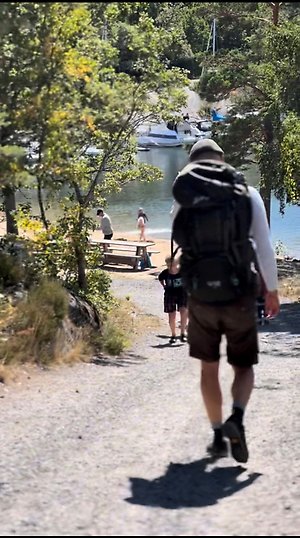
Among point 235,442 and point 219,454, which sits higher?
point 235,442

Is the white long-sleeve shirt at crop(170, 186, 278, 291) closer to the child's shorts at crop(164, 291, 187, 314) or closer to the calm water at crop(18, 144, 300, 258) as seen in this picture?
the child's shorts at crop(164, 291, 187, 314)

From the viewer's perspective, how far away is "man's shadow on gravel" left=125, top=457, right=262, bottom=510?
16.0 ft

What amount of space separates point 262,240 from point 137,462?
1.66 m

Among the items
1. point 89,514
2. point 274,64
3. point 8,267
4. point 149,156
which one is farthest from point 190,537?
point 149,156

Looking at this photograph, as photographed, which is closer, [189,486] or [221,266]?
[221,266]

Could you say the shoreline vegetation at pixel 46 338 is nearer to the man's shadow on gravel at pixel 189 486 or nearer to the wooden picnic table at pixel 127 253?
the man's shadow on gravel at pixel 189 486

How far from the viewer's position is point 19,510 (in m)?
4.99

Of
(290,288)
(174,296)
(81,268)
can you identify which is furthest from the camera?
(290,288)

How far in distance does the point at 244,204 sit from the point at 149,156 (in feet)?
238

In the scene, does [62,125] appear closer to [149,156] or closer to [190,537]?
[190,537]

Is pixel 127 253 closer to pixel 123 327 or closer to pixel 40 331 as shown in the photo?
pixel 123 327

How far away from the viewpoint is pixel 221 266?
489 centimetres

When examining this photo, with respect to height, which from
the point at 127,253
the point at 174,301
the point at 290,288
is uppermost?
the point at 174,301

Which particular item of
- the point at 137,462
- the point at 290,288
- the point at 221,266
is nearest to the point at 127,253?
the point at 290,288
